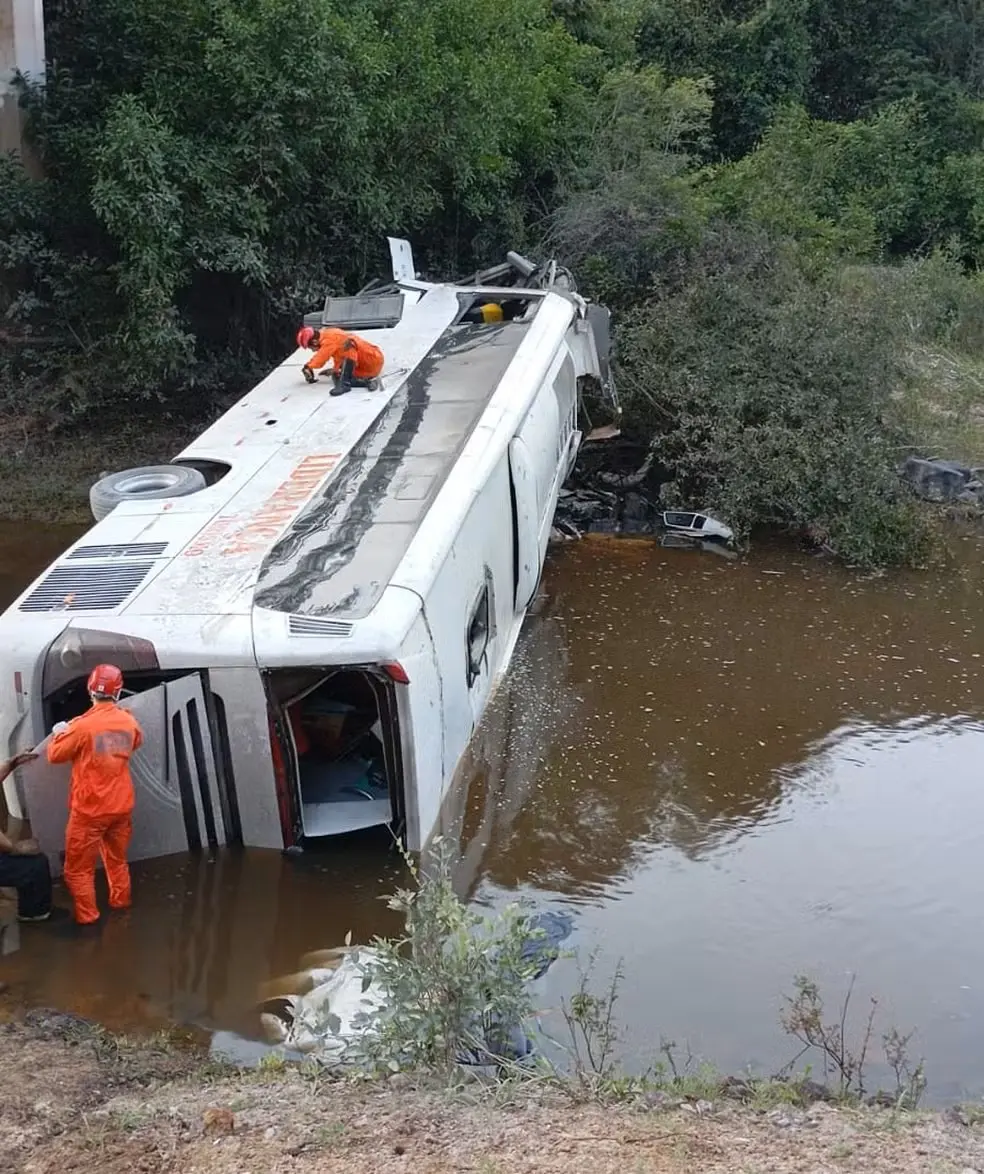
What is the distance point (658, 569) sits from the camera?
11742 mm

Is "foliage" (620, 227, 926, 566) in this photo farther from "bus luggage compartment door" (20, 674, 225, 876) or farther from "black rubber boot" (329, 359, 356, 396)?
"bus luggage compartment door" (20, 674, 225, 876)

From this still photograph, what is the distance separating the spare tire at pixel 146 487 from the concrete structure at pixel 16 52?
6767 mm

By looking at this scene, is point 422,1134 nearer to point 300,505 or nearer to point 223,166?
point 300,505

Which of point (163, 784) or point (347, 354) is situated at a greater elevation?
point (347, 354)

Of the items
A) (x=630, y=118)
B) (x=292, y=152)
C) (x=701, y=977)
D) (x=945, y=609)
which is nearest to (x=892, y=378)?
(x=945, y=609)

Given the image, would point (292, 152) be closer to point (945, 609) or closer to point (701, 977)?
point (945, 609)

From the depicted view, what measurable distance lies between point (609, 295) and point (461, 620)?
7998 millimetres

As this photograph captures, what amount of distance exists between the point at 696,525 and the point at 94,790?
745 cm

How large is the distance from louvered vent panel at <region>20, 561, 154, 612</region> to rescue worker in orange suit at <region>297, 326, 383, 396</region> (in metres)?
2.93

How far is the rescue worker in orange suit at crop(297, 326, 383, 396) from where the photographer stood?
377 inches

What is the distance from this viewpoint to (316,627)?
6324 millimetres

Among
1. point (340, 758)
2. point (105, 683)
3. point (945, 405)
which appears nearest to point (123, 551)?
point (105, 683)

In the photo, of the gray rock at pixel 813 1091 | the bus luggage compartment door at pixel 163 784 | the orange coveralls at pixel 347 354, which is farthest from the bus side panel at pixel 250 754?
the orange coveralls at pixel 347 354

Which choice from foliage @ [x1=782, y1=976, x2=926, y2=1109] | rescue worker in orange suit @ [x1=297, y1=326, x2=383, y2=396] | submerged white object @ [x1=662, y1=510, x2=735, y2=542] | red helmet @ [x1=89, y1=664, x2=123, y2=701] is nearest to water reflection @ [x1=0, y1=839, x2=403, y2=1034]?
red helmet @ [x1=89, y1=664, x2=123, y2=701]
